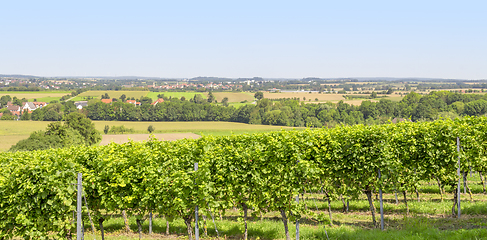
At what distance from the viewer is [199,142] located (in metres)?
14.0

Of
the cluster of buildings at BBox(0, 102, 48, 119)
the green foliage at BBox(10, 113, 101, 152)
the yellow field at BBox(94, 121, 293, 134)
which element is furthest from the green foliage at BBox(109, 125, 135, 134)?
the cluster of buildings at BBox(0, 102, 48, 119)

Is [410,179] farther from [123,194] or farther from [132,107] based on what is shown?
[132,107]

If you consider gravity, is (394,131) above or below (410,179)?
above

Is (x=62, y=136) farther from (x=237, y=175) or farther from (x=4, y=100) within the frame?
(x=4, y=100)

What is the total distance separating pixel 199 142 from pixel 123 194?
431 centimetres

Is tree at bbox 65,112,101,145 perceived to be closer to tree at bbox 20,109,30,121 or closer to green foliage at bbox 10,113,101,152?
green foliage at bbox 10,113,101,152

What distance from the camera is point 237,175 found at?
10.3 meters

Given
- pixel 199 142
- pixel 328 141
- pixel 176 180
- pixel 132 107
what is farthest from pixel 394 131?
pixel 132 107

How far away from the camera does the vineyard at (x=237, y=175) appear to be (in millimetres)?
9344

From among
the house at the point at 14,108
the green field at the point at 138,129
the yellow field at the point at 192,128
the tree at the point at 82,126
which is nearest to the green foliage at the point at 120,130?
the green field at the point at 138,129

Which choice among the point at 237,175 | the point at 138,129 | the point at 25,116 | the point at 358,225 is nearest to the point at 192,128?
Result: the point at 138,129

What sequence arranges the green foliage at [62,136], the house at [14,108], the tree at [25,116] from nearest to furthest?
1. the green foliage at [62,136]
2. the tree at [25,116]
3. the house at [14,108]

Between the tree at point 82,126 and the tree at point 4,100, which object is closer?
the tree at point 82,126

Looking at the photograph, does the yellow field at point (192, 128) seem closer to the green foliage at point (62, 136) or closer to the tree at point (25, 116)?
the tree at point (25, 116)
